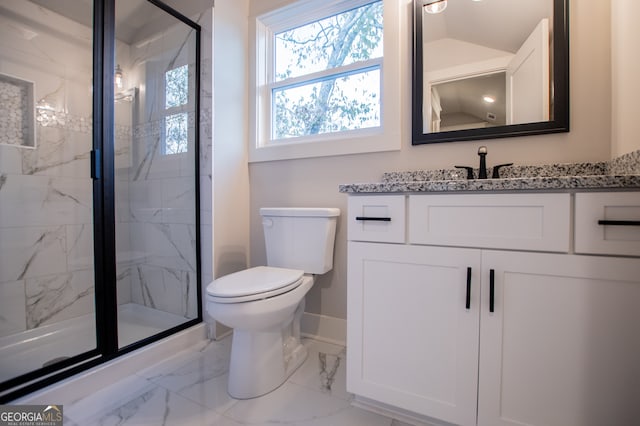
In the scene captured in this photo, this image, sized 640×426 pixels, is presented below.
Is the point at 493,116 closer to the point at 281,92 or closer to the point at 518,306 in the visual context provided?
the point at 518,306

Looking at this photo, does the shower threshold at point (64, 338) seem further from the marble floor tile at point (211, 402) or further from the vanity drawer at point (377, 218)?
the vanity drawer at point (377, 218)

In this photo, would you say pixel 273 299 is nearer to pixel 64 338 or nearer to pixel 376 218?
pixel 376 218

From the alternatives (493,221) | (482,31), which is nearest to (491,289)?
(493,221)

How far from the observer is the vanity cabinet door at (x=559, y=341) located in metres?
0.73

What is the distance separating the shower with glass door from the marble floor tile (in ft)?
0.67

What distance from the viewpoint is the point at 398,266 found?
96cm

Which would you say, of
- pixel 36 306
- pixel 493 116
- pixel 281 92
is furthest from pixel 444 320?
pixel 36 306

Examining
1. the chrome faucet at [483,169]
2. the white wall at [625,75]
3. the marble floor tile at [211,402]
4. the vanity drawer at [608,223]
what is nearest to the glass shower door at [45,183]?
the marble floor tile at [211,402]

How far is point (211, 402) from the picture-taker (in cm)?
114

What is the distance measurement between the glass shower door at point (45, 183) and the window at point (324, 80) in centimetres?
98

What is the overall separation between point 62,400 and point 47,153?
1439 mm

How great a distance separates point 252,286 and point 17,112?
1.77 metres

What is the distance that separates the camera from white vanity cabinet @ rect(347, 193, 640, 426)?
737mm

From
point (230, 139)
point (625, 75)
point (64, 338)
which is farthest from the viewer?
point (230, 139)
